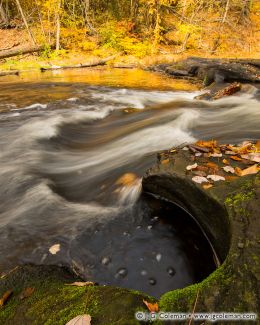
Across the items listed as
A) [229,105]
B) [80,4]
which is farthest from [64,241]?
[80,4]

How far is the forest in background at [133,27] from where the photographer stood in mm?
19438

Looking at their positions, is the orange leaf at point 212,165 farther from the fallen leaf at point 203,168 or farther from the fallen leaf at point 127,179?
the fallen leaf at point 127,179

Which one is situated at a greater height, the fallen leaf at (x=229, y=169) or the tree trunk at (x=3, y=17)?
the tree trunk at (x=3, y=17)

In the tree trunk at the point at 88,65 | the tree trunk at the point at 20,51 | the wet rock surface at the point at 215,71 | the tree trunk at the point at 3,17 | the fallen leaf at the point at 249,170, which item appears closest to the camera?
the fallen leaf at the point at 249,170

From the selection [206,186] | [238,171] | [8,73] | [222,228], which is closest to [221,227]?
[222,228]

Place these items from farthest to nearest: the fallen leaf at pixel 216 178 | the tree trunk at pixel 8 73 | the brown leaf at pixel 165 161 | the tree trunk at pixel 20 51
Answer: the tree trunk at pixel 20 51 → the tree trunk at pixel 8 73 → the brown leaf at pixel 165 161 → the fallen leaf at pixel 216 178

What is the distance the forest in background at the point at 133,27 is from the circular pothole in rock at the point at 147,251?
17.0 m

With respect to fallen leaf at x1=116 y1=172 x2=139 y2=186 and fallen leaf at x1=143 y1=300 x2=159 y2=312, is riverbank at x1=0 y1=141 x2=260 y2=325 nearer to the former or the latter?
fallen leaf at x1=143 y1=300 x2=159 y2=312

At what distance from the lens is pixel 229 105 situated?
8.30 metres

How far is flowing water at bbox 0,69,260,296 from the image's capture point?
116 inches

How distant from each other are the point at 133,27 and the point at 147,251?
2116cm

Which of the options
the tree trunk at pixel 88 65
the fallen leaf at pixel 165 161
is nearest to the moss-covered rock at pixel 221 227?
the fallen leaf at pixel 165 161

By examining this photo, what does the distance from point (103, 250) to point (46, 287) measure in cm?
77

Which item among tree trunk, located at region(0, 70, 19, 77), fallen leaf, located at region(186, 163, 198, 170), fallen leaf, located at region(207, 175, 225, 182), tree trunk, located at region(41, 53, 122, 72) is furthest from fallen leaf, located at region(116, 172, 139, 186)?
tree trunk, located at region(41, 53, 122, 72)
